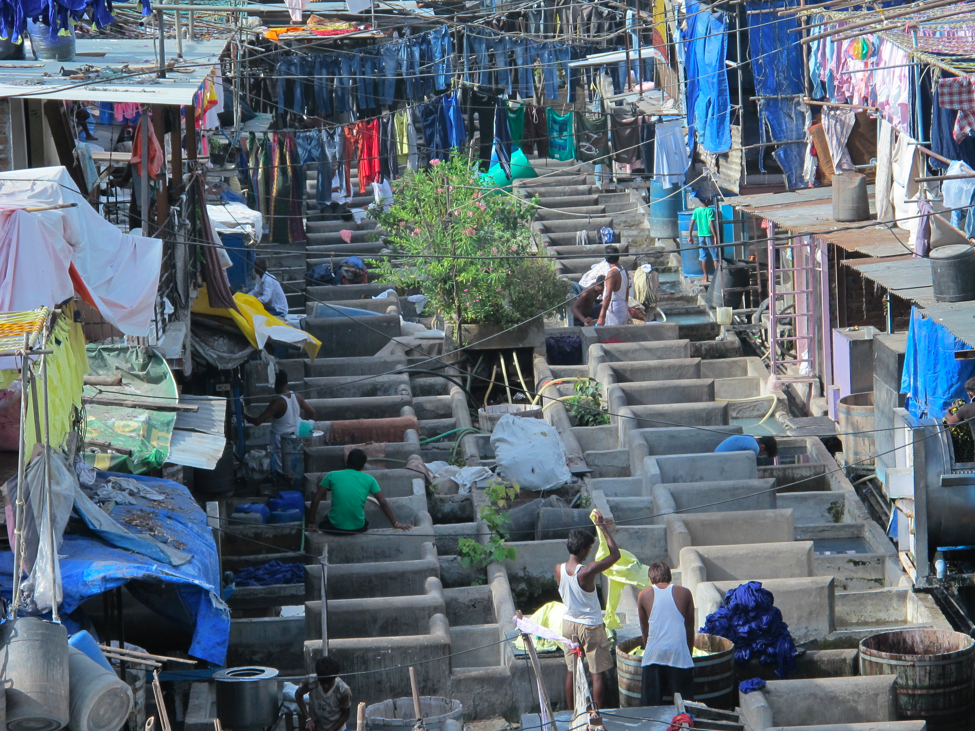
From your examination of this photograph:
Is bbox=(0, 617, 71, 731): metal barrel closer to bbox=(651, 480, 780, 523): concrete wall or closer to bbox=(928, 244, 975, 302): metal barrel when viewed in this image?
bbox=(651, 480, 780, 523): concrete wall

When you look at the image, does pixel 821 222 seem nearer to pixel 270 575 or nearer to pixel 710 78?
pixel 710 78

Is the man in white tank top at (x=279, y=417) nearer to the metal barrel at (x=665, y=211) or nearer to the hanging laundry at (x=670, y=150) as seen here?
the hanging laundry at (x=670, y=150)

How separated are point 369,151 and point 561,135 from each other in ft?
16.1

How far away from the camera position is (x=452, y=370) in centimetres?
1952

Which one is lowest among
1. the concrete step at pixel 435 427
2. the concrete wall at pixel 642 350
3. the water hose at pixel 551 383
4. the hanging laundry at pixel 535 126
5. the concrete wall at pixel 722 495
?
the concrete step at pixel 435 427

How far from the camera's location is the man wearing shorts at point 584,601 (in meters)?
9.72

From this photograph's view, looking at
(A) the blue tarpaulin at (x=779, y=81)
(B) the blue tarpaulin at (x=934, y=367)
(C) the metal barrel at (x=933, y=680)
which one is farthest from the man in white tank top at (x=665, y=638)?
(A) the blue tarpaulin at (x=779, y=81)

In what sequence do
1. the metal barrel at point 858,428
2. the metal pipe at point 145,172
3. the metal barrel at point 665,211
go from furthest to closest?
the metal barrel at point 665,211 → the metal barrel at point 858,428 → the metal pipe at point 145,172

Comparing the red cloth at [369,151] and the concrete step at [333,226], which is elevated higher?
the red cloth at [369,151]

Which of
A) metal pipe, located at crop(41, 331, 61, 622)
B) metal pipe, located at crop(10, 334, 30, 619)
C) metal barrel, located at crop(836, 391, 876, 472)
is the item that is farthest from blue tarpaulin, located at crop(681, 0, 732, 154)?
metal pipe, located at crop(10, 334, 30, 619)

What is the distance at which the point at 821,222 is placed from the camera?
15.5 metres

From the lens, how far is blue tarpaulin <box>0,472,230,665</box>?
29.1 ft

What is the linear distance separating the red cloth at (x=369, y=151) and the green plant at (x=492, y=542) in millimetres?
13229

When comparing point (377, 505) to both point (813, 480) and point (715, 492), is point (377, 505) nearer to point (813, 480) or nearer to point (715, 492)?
point (715, 492)
